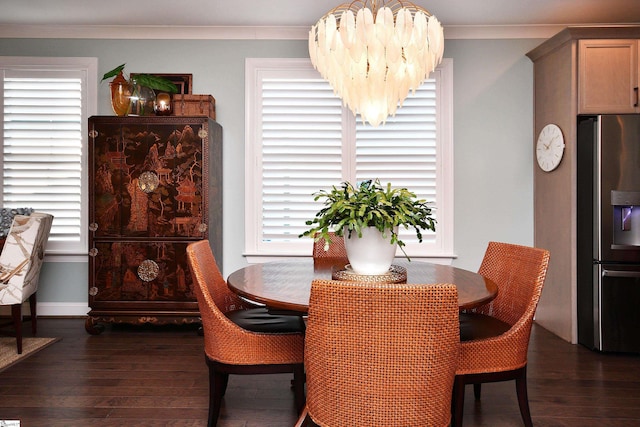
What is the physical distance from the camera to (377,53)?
2.15 metres

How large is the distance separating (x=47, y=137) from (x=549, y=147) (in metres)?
4.38

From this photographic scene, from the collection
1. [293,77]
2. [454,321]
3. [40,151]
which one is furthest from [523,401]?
[40,151]

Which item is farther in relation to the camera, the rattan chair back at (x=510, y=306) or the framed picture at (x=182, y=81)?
the framed picture at (x=182, y=81)

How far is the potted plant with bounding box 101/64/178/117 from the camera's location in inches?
143

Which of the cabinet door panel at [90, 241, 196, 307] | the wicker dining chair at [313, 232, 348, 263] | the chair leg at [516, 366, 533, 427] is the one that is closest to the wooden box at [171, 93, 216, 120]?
the cabinet door panel at [90, 241, 196, 307]

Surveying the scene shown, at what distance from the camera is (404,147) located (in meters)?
4.02

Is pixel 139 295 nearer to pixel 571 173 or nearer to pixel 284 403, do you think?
pixel 284 403

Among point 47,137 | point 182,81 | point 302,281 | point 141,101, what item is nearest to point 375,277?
point 302,281

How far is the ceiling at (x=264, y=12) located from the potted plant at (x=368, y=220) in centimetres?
222

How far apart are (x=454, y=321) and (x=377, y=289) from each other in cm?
26

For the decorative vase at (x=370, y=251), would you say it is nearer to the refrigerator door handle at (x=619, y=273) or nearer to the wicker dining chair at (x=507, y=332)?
the wicker dining chair at (x=507, y=332)

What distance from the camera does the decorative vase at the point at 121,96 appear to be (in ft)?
11.9

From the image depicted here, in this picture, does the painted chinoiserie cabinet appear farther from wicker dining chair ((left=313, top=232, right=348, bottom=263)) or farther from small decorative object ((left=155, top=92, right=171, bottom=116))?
wicker dining chair ((left=313, top=232, right=348, bottom=263))

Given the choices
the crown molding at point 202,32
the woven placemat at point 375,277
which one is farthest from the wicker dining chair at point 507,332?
the crown molding at point 202,32
